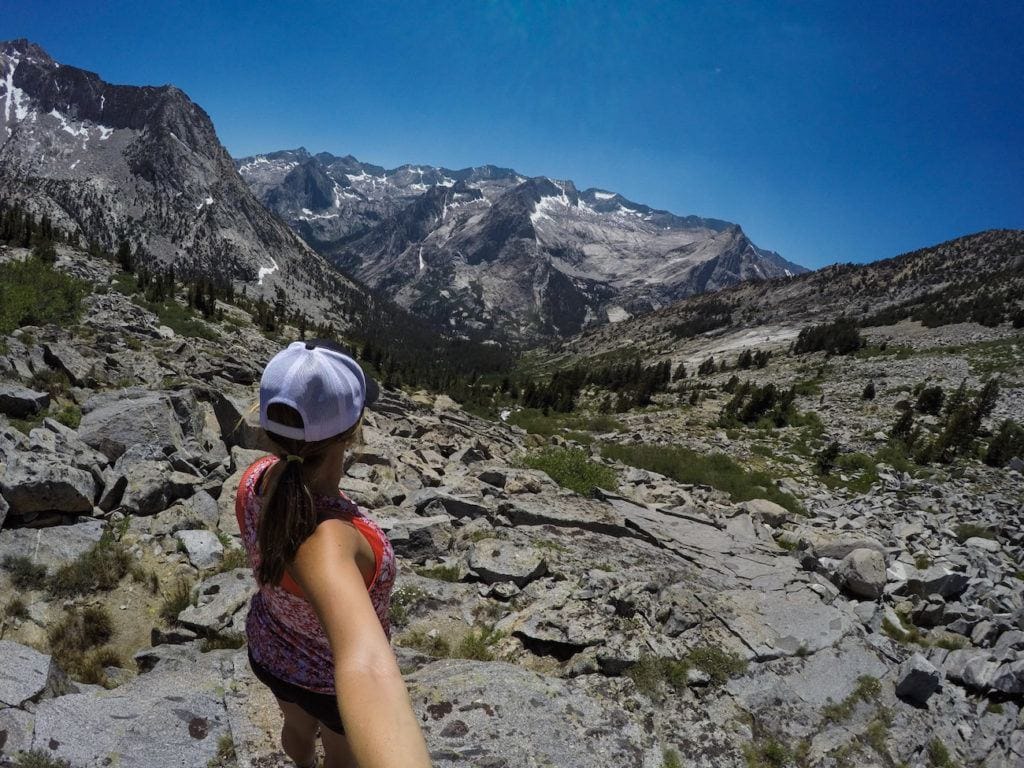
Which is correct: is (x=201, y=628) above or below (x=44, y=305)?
below

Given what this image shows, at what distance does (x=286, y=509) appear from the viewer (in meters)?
2.01

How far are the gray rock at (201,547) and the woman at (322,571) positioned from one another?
572cm

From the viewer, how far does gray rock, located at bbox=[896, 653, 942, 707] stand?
20.3ft

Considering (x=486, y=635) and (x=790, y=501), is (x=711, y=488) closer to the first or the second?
(x=790, y=501)

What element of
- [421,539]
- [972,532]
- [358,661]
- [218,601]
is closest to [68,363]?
[218,601]

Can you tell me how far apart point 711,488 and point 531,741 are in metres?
16.5

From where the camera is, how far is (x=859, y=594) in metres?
9.34

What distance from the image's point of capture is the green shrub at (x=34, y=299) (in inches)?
Result: 672

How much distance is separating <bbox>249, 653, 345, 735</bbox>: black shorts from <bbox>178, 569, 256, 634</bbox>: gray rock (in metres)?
4.13

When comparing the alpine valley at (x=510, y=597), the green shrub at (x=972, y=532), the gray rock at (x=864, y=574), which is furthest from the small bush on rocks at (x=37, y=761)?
the green shrub at (x=972, y=532)

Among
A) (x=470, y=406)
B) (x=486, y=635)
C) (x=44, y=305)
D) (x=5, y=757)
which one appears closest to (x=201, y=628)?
(x=5, y=757)

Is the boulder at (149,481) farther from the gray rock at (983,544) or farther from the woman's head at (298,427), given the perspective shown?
the gray rock at (983,544)

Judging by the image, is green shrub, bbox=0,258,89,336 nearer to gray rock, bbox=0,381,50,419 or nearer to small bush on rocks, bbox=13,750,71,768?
gray rock, bbox=0,381,50,419

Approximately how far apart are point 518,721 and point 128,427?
10035 millimetres
